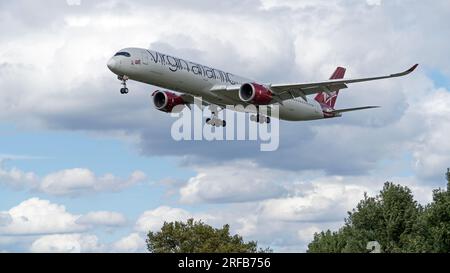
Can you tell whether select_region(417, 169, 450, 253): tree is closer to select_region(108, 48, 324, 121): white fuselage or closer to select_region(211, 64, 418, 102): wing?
select_region(211, 64, 418, 102): wing

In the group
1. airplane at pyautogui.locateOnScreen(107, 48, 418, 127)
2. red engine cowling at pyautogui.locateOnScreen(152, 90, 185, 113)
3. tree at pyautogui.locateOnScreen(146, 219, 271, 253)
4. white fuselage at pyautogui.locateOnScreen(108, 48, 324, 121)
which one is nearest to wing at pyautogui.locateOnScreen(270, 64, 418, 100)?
airplane at pyautogui.locateOnScreen(107, 48, 418, 127)

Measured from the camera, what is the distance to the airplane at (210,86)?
54.8 meters

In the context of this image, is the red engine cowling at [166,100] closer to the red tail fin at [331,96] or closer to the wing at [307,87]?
the wing at [307,87]

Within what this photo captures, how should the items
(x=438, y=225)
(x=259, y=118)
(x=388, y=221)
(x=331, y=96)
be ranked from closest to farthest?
(x=438, y=225) → (x=259, y=118) → (x=388, y=221) → (x=331, y=96)

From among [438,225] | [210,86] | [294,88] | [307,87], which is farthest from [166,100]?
[438,225]

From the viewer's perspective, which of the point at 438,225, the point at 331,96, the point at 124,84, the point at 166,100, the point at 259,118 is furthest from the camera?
the point at 331,96

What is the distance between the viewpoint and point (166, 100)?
65.6m

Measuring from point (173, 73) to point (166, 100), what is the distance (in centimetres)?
960

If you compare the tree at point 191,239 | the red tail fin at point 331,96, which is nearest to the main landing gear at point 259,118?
the red tail fin at point 331,96

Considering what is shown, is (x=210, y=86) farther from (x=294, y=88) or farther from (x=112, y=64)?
(x=112, y=64)

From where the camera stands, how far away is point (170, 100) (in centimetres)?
6569

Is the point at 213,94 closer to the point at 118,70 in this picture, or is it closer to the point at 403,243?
the point at 118,70
